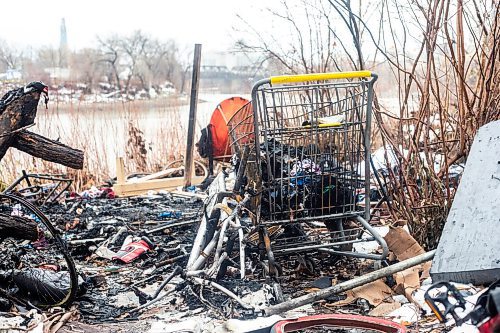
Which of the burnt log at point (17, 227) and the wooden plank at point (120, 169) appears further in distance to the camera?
the wooden plank at point (120, 169)

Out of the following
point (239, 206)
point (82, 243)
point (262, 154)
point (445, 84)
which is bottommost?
point (82, 243)

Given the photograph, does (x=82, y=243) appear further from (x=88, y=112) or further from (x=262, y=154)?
(x=88, y=112)

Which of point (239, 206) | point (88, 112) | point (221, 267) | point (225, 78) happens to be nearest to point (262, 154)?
point (239, 206)

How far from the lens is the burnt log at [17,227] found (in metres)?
3.52

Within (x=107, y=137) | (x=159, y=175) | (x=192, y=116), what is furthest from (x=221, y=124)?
(x=107, y=137)

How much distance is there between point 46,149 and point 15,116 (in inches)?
11.6

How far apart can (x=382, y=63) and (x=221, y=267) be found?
2386mm

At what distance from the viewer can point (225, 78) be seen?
15.8m

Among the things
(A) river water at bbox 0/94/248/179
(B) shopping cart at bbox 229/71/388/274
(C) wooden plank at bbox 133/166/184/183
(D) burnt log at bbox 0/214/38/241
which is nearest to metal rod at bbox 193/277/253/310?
(B) shopping cart at bbox 229/71/388/274

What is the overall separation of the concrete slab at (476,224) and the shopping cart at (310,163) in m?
0.52

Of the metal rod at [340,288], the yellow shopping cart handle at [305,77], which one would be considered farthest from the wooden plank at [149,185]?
the metal rod at [340,288]

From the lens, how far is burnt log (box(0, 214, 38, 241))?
3.52 m

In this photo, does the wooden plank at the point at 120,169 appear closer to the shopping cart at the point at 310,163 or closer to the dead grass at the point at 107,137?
the dead grass at the point at 107,137

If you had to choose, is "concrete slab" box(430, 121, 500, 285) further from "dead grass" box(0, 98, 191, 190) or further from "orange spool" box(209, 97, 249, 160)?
"dead grass" box(0, 98, 191, 190)
